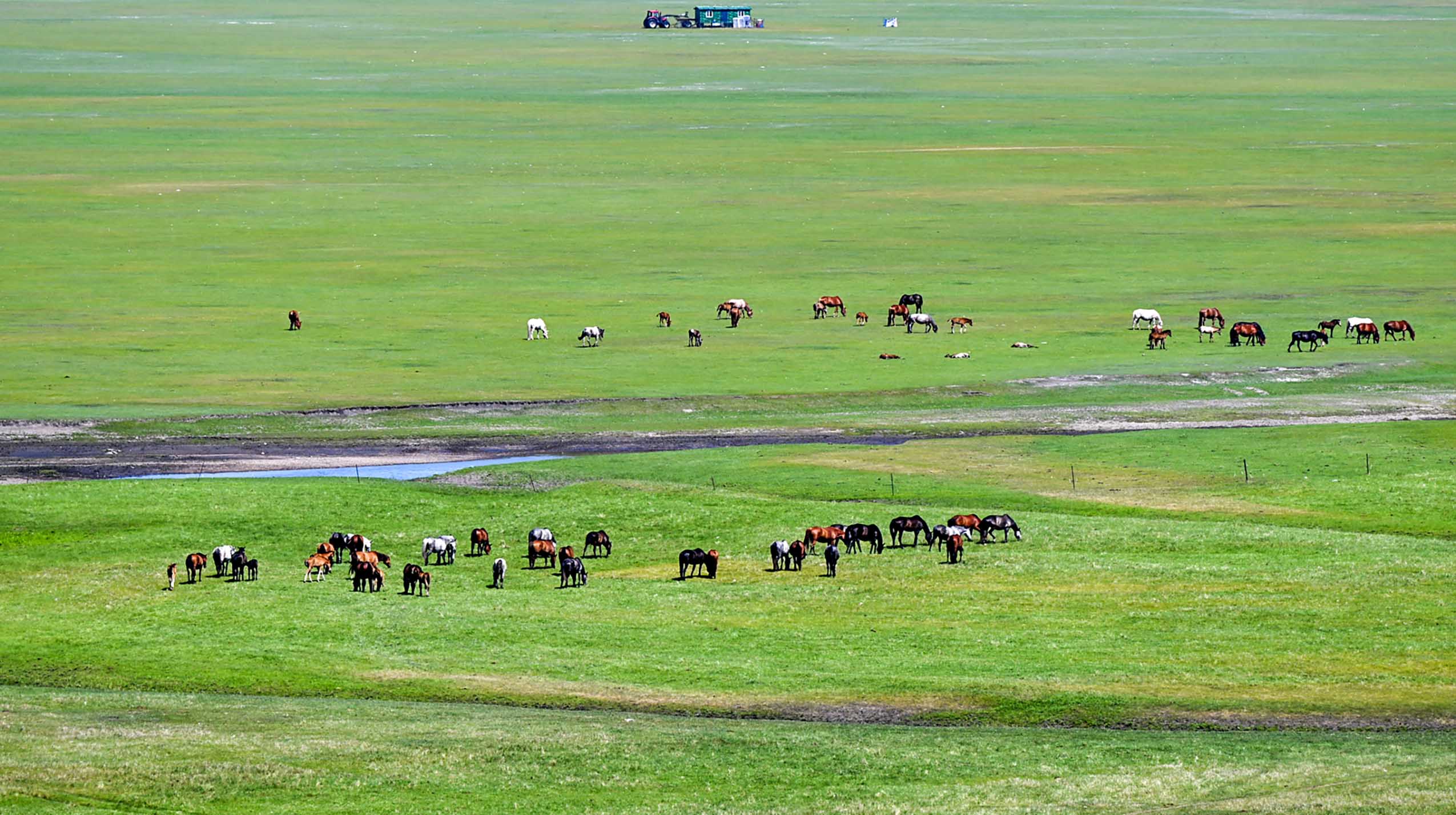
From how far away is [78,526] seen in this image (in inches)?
1928

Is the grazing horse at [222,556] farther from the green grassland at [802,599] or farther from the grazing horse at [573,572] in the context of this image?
the grazing horse at [573,572]

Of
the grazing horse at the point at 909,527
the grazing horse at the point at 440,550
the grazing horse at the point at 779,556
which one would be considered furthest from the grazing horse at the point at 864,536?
the grazing horse at the point at 440,550

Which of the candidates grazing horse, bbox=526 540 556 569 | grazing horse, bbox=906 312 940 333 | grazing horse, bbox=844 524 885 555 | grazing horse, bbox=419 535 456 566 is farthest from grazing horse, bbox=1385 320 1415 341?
grazing horse, bbox=419 535 456 566

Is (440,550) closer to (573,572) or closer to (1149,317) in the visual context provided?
(573,572)

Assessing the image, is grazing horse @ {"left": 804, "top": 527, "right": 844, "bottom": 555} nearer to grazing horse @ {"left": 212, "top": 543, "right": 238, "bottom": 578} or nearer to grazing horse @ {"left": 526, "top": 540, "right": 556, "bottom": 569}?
grazing horse @ {"left": 526, "top": 540, "right": 556, "bottom": 569}

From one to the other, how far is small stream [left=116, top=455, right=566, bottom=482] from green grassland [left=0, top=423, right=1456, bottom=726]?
224 cm

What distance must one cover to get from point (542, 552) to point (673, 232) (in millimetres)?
64616

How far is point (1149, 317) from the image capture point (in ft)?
261

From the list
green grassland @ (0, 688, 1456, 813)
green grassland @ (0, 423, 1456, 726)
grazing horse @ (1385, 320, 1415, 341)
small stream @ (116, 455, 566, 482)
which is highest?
grazing horse @ (1385, 320, 1415, 341)

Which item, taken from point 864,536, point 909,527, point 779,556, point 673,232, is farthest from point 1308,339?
point 673,232

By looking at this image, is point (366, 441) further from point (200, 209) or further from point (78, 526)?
point (200, 209)

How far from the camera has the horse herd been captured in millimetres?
75312

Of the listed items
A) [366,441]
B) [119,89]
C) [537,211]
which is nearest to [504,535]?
[366,441]

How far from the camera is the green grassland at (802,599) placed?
35562 mm
